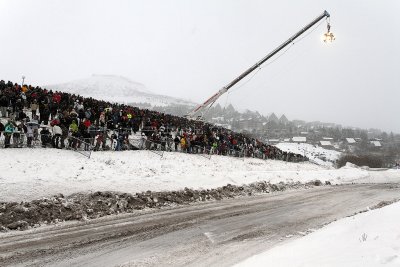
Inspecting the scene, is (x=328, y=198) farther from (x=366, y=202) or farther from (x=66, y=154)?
(x=66, y=154)

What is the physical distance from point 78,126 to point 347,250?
50.4ft

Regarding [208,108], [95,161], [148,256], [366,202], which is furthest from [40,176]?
[208,108]

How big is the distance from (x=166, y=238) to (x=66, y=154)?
9812mm

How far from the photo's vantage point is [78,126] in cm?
1839

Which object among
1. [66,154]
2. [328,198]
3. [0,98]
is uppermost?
[0,98]

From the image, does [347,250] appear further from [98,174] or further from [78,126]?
[78,126]

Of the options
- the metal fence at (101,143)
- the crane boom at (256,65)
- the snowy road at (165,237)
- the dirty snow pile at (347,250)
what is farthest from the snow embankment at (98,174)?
the crane boom at (256,65)

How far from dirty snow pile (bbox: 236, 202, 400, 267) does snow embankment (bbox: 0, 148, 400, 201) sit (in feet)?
26.1

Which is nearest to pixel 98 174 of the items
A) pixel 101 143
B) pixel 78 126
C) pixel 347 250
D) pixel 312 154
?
pixel 78 126

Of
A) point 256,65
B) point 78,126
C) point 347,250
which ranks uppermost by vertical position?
point 256,65

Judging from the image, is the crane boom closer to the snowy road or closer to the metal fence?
the metal fence

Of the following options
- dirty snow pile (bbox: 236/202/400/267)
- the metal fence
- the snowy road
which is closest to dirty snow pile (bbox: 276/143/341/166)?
the metal fence

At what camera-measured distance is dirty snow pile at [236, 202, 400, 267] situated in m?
5.26

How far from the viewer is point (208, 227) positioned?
1034 centimetres
